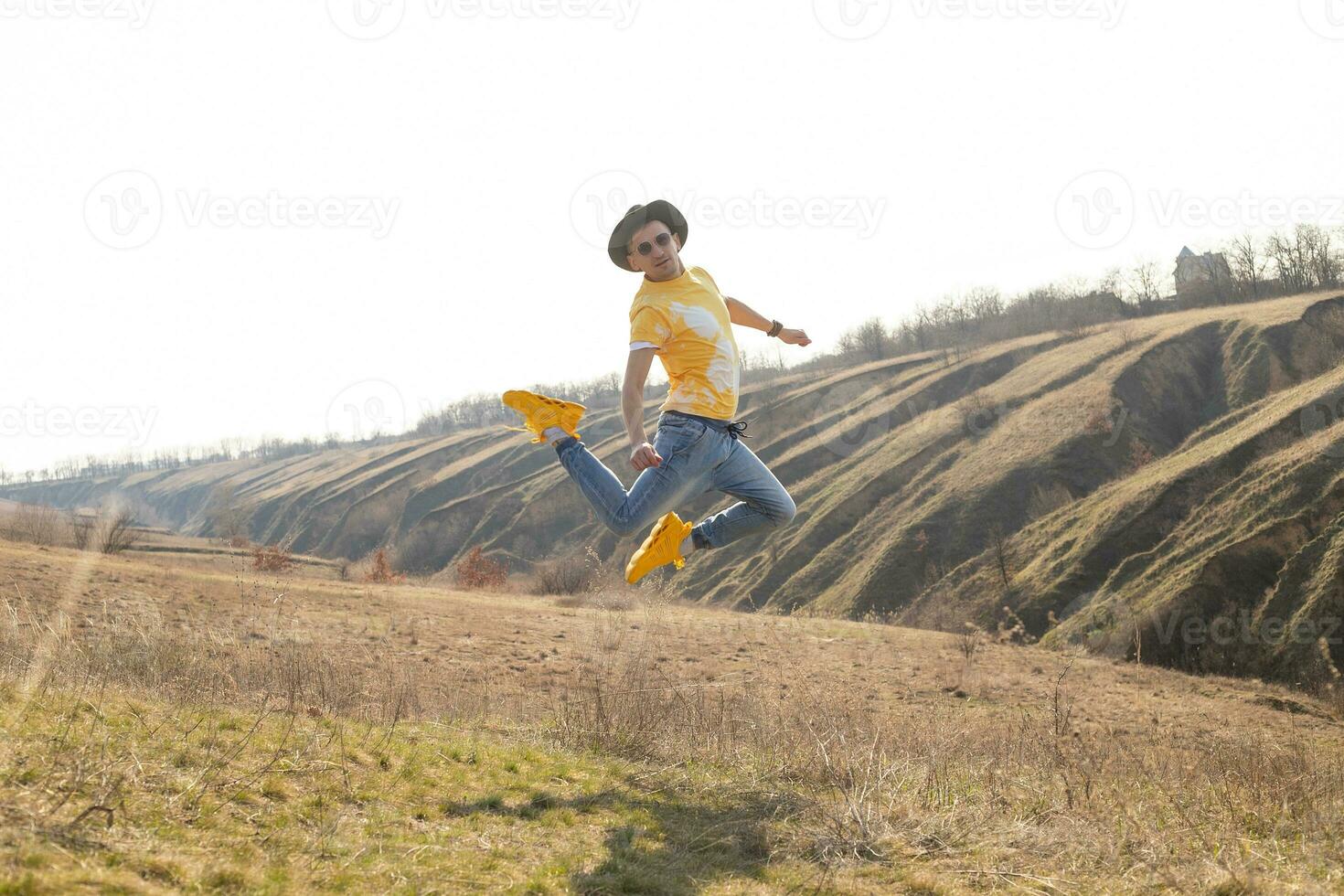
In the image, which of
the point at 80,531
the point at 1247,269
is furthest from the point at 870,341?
the point at 80,531

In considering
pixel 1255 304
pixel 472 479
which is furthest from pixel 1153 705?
pixel 472 479

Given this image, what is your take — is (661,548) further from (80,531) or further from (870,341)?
(870,341)

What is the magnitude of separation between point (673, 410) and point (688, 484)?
0.53 meters

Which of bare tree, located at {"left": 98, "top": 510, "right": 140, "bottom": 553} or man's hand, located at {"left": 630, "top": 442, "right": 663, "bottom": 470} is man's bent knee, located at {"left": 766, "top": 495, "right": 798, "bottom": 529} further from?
bare tree, located at {"left": 98, "top": 510, "right": 140, "bottom": 553}

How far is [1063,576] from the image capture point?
175 feet

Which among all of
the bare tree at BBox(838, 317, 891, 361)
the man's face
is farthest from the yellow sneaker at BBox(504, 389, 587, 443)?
the bare tree at BBox(838, 317, 891, 361)

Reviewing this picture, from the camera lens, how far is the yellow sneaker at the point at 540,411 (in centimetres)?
680

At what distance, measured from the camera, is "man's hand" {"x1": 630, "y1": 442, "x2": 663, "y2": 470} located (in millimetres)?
5891

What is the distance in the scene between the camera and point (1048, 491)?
2677 inches

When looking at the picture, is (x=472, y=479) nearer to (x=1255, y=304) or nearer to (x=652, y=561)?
(x=1255, y=304)

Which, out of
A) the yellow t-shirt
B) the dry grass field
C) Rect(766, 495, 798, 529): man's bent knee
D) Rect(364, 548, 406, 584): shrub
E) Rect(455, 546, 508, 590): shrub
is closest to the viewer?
the dry grass field

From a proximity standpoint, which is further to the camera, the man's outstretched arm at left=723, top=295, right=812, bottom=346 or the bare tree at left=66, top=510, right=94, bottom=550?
the bare tree at left=66, top=510, right=94, bottom=550

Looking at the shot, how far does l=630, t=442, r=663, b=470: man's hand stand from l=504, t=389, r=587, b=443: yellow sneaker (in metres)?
0.96

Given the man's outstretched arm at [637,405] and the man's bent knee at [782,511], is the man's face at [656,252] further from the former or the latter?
the man's bent knee at [782,511]
